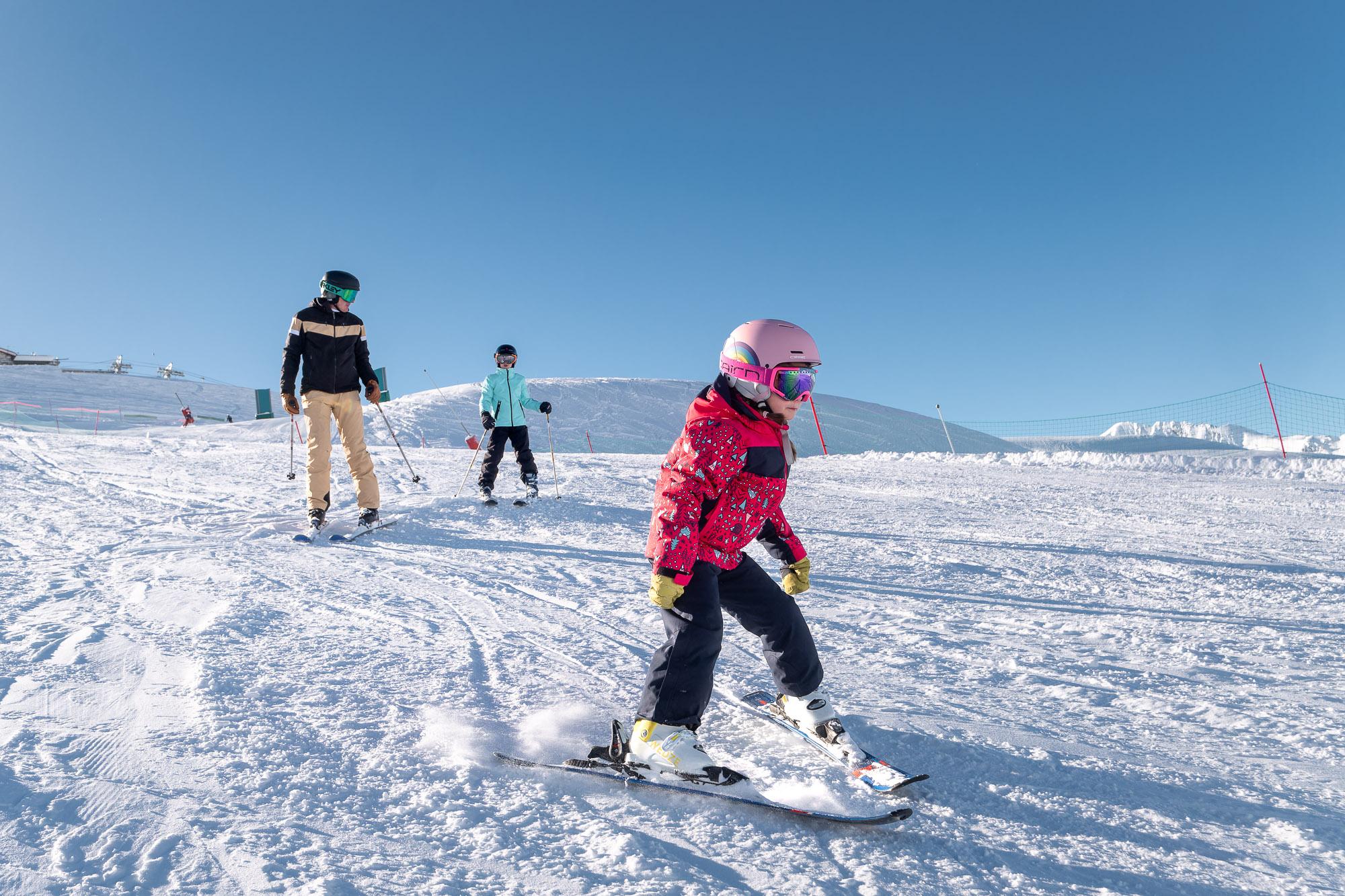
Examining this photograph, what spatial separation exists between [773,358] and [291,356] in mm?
5968

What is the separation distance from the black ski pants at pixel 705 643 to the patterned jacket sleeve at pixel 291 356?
582 centimetres

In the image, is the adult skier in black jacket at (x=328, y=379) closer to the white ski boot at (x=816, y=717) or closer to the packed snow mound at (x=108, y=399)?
the white ski boot at (x=816, y=717)

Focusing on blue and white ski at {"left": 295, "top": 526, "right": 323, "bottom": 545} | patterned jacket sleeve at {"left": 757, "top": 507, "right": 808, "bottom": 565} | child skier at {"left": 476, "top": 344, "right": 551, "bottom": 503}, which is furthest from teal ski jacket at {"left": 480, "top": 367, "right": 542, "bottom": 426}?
patterned jacket sleeve at {"left": 757, "top": 507, "right": 808, "bottom": 565}

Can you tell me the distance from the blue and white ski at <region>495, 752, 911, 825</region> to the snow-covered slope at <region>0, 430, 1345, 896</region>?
0.04 metres

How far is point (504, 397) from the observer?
966 centimetres

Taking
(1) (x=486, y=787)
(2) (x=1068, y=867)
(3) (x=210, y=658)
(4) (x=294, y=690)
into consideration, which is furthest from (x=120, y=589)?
(2) (x=1068, y=867)

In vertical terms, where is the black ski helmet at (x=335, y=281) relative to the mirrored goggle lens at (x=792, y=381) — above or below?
above

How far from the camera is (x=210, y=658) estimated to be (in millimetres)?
3488

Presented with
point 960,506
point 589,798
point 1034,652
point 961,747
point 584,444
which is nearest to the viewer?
point 589,798

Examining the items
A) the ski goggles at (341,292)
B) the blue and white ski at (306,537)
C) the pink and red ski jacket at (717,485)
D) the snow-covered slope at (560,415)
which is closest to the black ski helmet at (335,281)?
the ski goggles at (341,292)

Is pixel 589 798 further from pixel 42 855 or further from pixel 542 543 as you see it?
pixel 542 543

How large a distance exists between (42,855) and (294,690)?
122cm

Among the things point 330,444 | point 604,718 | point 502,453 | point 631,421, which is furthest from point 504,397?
point 631,421

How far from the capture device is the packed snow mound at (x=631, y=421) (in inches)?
1156
